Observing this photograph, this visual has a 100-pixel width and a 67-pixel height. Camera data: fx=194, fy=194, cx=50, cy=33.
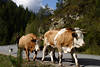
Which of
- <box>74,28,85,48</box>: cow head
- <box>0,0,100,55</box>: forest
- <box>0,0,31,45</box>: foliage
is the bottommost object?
<box>74,28,85,48</box>: cow head

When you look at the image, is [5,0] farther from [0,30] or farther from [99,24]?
[99,24]

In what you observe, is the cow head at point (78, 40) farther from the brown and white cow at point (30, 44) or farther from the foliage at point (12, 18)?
the foliage at point (12, 18)

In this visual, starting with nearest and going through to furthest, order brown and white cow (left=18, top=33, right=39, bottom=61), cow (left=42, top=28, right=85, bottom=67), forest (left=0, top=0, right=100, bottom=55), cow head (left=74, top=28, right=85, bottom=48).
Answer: cow head (left=74, top=28, right=85, bottom=48) → cow (left=42, top=28, right=85, bottom=67) → brown and white cow (left=18, top=33, right=39, bottom=61) → forest (left=0, top=0, right=100, bottom=55)

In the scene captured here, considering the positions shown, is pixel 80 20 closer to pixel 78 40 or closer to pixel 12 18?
pixel 78 40

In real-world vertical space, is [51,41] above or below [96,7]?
below

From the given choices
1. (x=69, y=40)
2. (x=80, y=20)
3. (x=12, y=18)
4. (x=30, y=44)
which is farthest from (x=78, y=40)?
(x=12, y=18)

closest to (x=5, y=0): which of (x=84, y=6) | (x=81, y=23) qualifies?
(x=84, y=6)

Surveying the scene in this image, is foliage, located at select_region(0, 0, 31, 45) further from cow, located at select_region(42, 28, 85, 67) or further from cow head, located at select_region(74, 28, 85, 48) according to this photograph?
cow head, located at select_region(74, 28, 85, 48)

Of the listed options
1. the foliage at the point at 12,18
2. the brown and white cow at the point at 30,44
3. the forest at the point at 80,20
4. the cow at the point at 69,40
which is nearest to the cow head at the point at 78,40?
the cow at the point at 69,40

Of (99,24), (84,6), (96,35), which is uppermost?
(84,6)

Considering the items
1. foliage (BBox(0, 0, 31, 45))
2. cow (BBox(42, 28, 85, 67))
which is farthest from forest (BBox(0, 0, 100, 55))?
foliage (BBox(0, 0, 31, 45))

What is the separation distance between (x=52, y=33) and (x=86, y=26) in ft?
43.6

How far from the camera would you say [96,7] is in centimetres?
2725

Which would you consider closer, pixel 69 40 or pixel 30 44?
pixel 69 40
